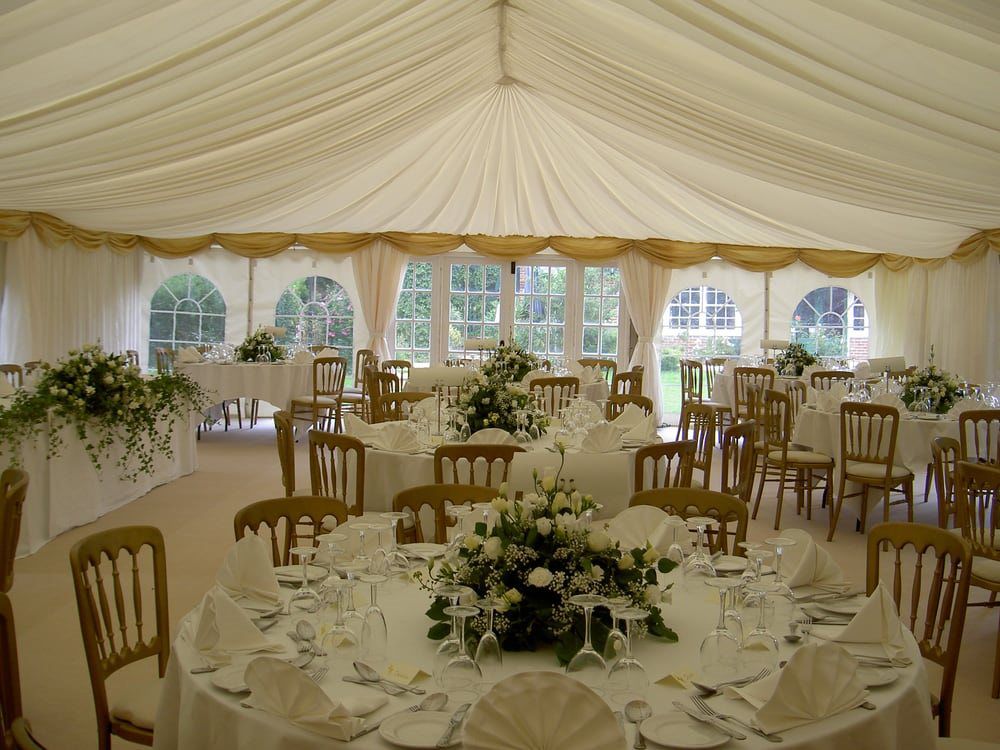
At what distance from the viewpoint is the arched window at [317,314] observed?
1346 cm

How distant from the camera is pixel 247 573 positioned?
2686 mm

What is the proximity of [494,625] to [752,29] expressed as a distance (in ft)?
11.4

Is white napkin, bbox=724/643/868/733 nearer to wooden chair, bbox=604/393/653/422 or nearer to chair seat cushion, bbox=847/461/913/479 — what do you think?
chair seat cushion, bbox=847/461/913/479

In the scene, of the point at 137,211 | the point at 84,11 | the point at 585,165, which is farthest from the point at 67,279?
the point at 84,11

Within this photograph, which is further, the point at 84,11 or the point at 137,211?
the point at 137,211

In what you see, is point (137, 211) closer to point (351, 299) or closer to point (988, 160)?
point (351, 299)

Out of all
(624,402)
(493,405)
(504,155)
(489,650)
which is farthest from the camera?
(504,155)

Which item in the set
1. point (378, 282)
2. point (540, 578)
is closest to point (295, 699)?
point (540, 578)

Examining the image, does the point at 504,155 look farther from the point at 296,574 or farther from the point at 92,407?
the point at 296,574

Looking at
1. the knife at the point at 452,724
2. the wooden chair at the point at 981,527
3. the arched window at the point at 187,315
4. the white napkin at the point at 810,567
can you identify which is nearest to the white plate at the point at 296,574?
the knife at the point at 452,724

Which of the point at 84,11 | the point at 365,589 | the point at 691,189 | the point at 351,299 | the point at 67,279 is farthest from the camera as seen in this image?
the point at 351,299

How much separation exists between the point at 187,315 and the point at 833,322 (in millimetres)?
10308

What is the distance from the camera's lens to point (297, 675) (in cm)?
191

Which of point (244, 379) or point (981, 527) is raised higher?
point (244, 379)
